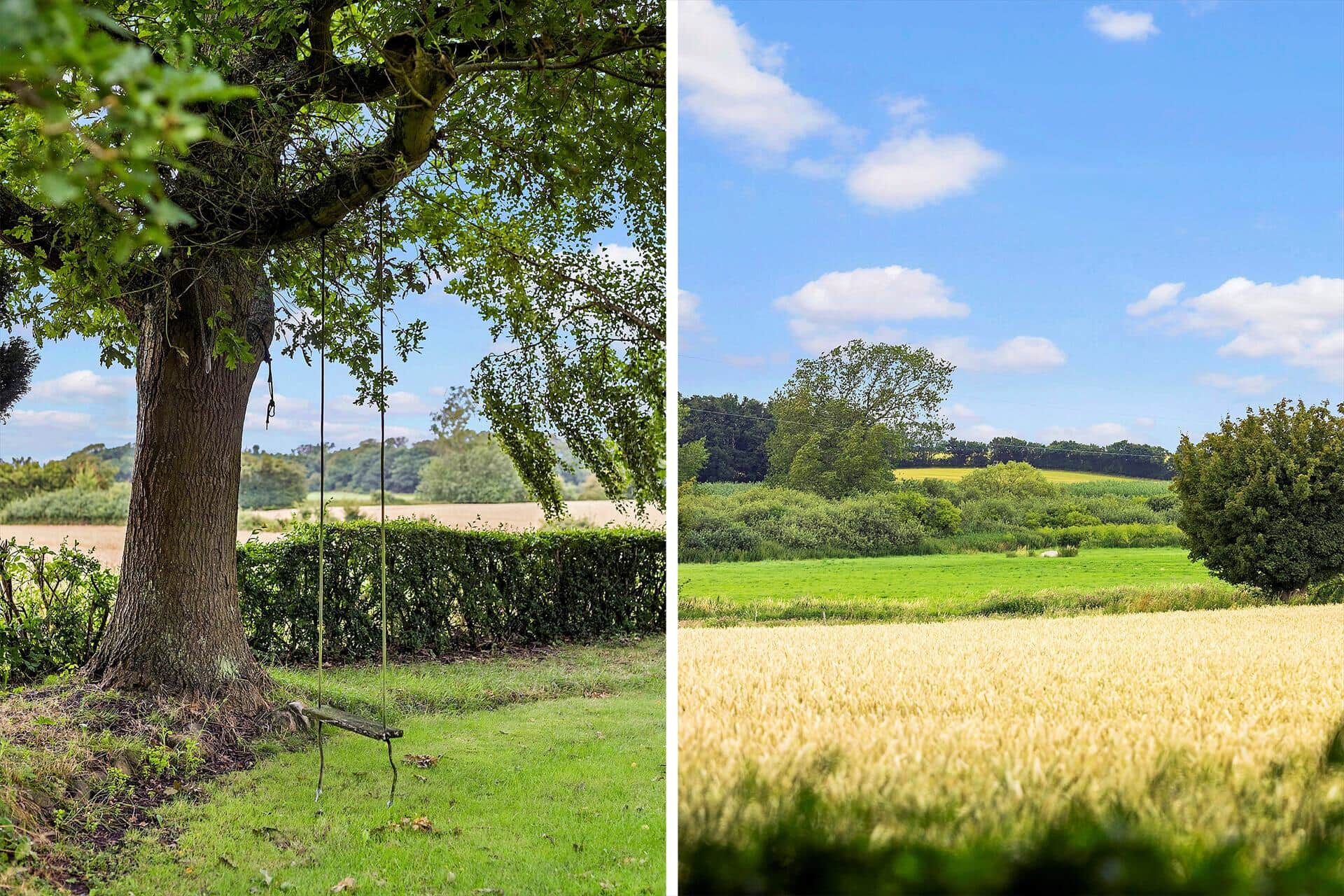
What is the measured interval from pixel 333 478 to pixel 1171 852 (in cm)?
951

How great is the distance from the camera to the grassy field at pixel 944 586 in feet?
12.8

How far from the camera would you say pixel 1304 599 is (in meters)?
3.57

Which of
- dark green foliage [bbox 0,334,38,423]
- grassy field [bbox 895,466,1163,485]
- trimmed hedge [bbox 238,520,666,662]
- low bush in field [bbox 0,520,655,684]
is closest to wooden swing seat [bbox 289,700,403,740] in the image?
low bush in field [bbox 0,520,655,684]

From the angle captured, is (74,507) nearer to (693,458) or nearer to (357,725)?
(357,725)

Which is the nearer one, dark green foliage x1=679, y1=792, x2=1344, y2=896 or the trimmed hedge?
dark green foliage x1=679, y1=792, x2=1344, y2=896

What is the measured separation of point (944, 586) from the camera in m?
4.42

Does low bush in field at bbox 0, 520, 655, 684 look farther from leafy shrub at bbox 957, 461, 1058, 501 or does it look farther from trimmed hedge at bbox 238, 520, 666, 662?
leafy shrub at bbox 957, 461, 1058, 501

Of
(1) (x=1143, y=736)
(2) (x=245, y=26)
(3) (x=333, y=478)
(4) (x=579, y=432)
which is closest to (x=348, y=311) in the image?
(2) (x=245, y=26)

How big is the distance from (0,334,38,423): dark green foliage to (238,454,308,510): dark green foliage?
3030mm

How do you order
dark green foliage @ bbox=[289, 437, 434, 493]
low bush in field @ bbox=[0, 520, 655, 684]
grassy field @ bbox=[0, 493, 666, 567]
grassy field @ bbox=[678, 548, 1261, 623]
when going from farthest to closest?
dark green foliage @ bbox=[289, 437, 434, 493]
grassy field @ bbox=[0, 493, 666, 567]
low bush in field @ bbox=[0, 520, 655, 684]
grassy field @ bbox=[678, 548, 1261, 623]

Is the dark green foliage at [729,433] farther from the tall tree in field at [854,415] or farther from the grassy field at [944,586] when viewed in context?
the grassy field at [944,586]

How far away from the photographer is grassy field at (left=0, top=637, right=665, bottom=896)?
304 cm

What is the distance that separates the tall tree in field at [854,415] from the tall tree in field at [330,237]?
1165mm

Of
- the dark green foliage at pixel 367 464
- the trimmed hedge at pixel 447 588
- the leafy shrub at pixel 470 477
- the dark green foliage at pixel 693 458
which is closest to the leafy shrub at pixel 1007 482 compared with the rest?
the dark green foliage at pixel 693 458
